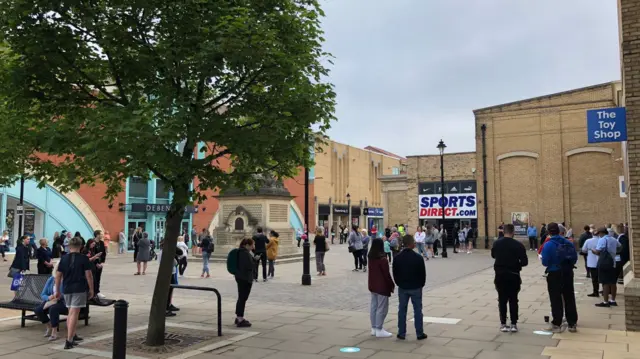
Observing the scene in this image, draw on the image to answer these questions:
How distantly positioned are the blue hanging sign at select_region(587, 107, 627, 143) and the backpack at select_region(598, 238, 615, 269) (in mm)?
2614

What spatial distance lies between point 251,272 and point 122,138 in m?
4.04

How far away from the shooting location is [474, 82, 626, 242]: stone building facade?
102 ft

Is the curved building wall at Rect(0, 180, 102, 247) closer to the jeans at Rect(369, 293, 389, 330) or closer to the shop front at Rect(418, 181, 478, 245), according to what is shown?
the shop front at Rect(418, 181, 478, 245)

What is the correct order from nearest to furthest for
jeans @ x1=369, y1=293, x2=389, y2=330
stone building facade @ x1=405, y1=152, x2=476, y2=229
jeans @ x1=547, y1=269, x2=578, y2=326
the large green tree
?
the large green tree → jeans @ x1=369, y1=293, x2=389, y2=330 → jeans @ x1=547, y1=269, x2=578, y2=326 → stone building facade @ x1=405, y1=152, x2=476, y2=229

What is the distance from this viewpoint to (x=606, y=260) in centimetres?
1107

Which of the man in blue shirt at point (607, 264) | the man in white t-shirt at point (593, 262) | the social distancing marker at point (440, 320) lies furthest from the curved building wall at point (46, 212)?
the man in blue shirt at point (607, 264)

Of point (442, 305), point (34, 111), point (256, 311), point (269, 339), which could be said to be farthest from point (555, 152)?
point (34, 111)

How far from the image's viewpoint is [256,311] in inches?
454

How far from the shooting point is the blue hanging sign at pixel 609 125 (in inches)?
373

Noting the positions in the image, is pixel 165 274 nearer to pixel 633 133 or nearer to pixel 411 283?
pixel 411 283

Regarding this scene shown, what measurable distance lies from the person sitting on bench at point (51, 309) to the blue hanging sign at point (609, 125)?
9370 millimetres

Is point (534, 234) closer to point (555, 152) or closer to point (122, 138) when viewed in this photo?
point (555, 152)

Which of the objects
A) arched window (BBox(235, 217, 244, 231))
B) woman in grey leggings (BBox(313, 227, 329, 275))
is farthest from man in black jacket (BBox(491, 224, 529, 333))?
arched window (BBox(235, 217, 244, 231))

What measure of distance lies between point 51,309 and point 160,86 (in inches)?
158
